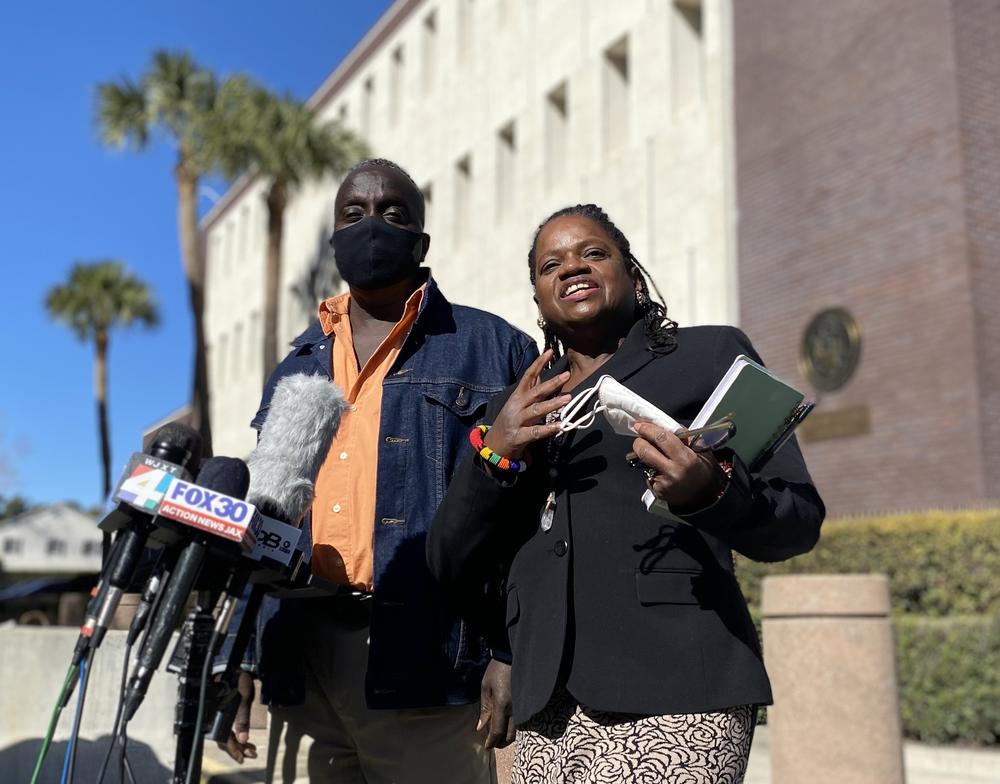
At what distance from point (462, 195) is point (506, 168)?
1857mm

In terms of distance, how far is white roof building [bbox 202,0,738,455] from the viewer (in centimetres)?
1691

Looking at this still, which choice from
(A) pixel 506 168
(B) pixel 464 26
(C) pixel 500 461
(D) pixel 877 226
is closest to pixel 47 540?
(B) pixel 464 26

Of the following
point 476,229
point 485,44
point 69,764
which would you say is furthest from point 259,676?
point 485,44

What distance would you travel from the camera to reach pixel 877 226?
13797 mm

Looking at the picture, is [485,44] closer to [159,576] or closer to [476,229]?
[476,229]

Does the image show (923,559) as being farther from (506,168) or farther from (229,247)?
(229,247)

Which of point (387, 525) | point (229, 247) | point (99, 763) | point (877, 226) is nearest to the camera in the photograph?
point (387, 525)

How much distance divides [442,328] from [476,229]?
19901 mm

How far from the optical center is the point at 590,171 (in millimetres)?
19375

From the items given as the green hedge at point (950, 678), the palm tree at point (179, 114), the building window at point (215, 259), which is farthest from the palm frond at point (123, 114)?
the green hedge at point (950, 678)

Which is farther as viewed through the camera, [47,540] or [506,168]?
[47,540]

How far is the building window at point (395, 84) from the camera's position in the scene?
28.0 meters

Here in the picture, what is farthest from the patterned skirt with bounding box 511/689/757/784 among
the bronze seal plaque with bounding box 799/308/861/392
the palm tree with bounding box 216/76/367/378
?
the palm tree with bounding box 216/76/367/378

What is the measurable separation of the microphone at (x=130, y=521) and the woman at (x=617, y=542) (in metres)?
0.64
